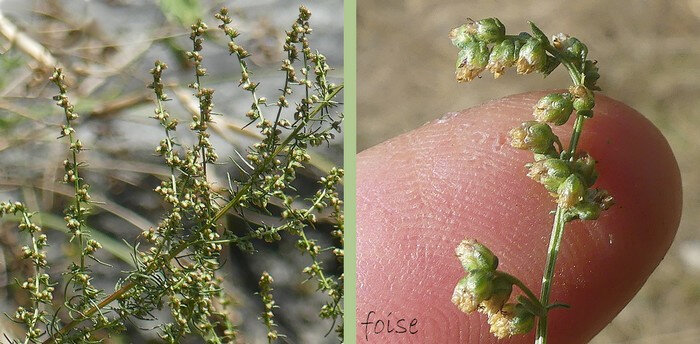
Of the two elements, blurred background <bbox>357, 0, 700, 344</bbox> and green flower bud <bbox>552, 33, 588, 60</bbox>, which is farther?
blurred background <bbox>357, 0, 700, 344</bbox>

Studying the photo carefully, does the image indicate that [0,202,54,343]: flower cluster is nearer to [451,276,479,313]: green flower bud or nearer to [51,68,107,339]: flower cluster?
[51,68,107,339]: flower cluster

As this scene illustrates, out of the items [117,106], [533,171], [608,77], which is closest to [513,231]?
[533,171]

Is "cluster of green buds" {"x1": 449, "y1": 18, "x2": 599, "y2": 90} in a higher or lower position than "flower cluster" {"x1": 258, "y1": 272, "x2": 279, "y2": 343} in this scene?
higher

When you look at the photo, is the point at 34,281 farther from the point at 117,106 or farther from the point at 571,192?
the point at 571,192

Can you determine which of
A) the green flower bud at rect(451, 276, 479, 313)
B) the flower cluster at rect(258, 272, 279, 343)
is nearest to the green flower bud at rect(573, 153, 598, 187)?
the green flower bud at rect(451, 276, 479, 313)

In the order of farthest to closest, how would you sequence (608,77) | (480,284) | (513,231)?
(608,77) → (513,231) → (480,284)

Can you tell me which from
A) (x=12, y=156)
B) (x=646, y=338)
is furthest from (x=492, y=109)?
(x=646, y=338)

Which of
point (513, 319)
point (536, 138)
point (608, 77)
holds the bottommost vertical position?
point (513, 319)

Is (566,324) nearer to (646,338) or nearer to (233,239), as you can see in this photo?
(233,239)
